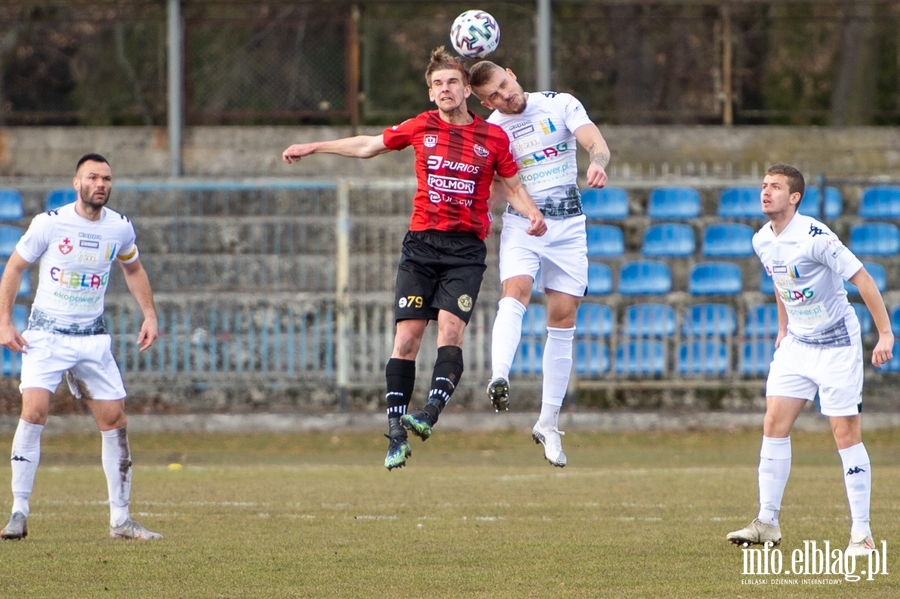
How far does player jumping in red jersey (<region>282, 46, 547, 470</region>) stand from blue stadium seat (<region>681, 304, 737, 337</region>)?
9.40 m

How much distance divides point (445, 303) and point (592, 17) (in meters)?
13.5

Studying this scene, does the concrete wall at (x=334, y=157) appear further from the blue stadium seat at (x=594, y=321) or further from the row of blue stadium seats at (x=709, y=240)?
the blue stadium seat at (x=594, y=321)

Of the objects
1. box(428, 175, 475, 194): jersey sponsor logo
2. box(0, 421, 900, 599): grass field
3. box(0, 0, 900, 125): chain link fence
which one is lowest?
box(0, 421, 900, 599): grass field

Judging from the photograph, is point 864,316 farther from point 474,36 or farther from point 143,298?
point 143,298

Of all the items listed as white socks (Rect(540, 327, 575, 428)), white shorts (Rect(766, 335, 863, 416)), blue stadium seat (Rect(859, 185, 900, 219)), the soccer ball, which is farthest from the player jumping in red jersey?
blue stadium seat (Rect(859, 185, 900, 219))

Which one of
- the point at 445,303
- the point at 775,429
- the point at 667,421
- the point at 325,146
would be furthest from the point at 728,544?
the point at 667,421

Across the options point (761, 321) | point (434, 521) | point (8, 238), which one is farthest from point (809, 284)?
point (8, 238)

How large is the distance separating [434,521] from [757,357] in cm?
840

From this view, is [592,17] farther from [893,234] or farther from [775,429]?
[775,429]

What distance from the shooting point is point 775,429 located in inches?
334

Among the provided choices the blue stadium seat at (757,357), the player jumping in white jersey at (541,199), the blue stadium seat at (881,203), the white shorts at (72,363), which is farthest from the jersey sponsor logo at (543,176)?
the blue stadium seat at (881,203)

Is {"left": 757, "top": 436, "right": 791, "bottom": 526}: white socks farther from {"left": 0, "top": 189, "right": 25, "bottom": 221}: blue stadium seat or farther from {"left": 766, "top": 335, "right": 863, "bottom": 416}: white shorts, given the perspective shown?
{"left": 0, "top": 189, "right": 25, "bottom": 221}: blue stadium seat

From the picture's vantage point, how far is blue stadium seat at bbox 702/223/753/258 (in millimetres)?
17719

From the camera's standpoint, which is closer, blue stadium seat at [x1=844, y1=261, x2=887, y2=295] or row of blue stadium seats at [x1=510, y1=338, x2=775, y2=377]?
row of blue stadium seats at [x1=510, y1=338, x2=775, y2=377]
